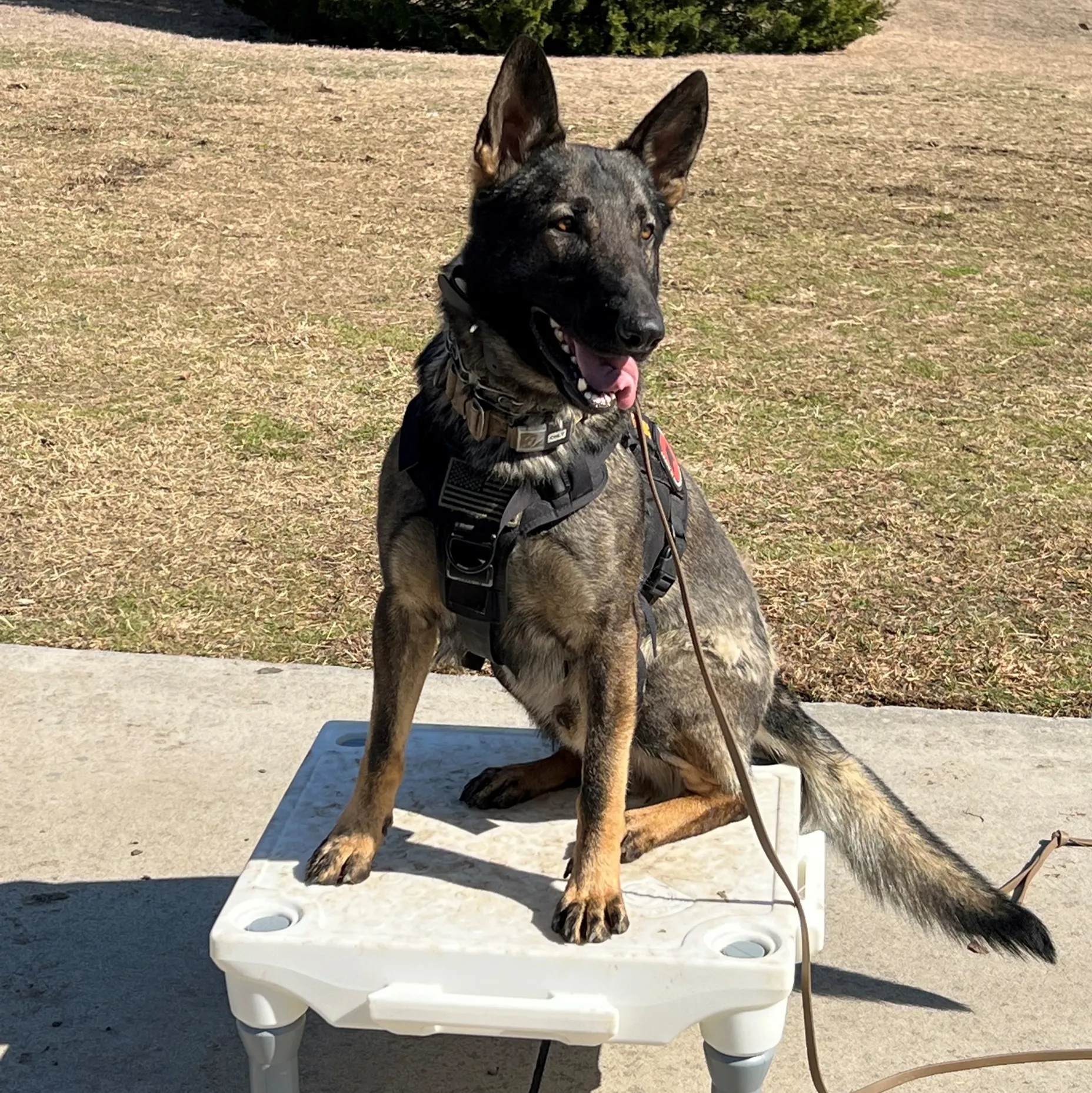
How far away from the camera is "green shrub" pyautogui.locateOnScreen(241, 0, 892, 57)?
591 inches

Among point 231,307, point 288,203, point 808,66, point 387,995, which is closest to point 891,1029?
point 387,995

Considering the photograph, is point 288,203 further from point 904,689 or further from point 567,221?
point 567,221

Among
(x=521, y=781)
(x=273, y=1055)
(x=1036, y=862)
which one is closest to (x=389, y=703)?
(x=521, y=781)

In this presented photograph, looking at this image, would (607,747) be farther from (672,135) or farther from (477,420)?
(672,135)

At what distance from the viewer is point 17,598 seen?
16.9 ft

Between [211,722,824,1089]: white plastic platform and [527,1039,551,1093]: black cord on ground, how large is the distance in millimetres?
357

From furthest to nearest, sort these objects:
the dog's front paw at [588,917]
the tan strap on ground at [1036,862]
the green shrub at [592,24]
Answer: the green shrub at [592,24]
the tan strap on ground at [1036,862]
the dog's front paw at [588,917]

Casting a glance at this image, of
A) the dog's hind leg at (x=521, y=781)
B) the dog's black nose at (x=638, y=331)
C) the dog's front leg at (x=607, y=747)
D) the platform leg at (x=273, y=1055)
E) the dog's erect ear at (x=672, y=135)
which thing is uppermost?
the dog's erect ear at (x=672, y=135)

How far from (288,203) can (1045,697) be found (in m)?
7.19

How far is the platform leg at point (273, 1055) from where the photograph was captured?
102 inches

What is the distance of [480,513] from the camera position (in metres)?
2.80

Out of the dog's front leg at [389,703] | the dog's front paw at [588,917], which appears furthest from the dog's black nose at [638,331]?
the dog's front paw at [588,917]

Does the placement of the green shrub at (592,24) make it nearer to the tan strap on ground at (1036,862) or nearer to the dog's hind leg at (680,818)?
the tan strap on ground at (1036,862)

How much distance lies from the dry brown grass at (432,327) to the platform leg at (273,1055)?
2.25 m
